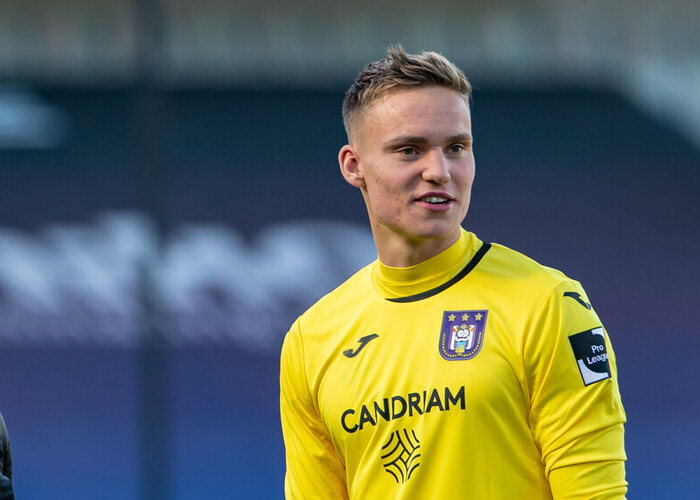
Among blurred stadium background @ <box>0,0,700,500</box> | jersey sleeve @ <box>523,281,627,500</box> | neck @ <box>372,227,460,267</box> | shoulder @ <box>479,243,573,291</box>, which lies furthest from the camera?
blurred stadium background @ <box>0,0,700,500</box>

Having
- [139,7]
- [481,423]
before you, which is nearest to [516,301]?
[481,423]

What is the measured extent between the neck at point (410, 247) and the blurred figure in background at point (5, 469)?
29.2 inches

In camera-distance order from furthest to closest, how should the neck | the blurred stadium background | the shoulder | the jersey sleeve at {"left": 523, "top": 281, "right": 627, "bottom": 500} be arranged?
the blurred stadium background
the neck
the shoulder
the jersey sleeve at {"left": 523, "top": 281, "right": 627, "bottom": 500}

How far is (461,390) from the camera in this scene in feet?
5.50

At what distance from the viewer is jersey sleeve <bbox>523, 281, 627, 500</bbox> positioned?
1.58 m

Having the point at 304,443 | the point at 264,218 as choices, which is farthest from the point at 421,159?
the point at 264,218

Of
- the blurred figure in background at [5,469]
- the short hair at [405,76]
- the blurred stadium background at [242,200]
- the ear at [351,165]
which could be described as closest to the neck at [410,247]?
the ear at [351,165]

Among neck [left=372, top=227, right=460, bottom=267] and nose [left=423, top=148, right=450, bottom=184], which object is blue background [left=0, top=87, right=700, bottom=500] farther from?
nose [left=423, top=148, right=450, bottom=184]

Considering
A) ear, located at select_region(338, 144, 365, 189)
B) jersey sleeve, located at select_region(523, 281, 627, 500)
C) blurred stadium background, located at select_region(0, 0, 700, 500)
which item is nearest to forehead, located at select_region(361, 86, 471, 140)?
ear, located at select_region(338, 144, 365, 189)

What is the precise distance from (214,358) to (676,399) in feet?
5.96

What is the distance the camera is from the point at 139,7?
14.5ft

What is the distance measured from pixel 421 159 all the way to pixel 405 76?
0.14m

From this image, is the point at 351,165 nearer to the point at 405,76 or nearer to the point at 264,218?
the point at 405,76

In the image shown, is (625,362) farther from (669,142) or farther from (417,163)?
(417,163)
